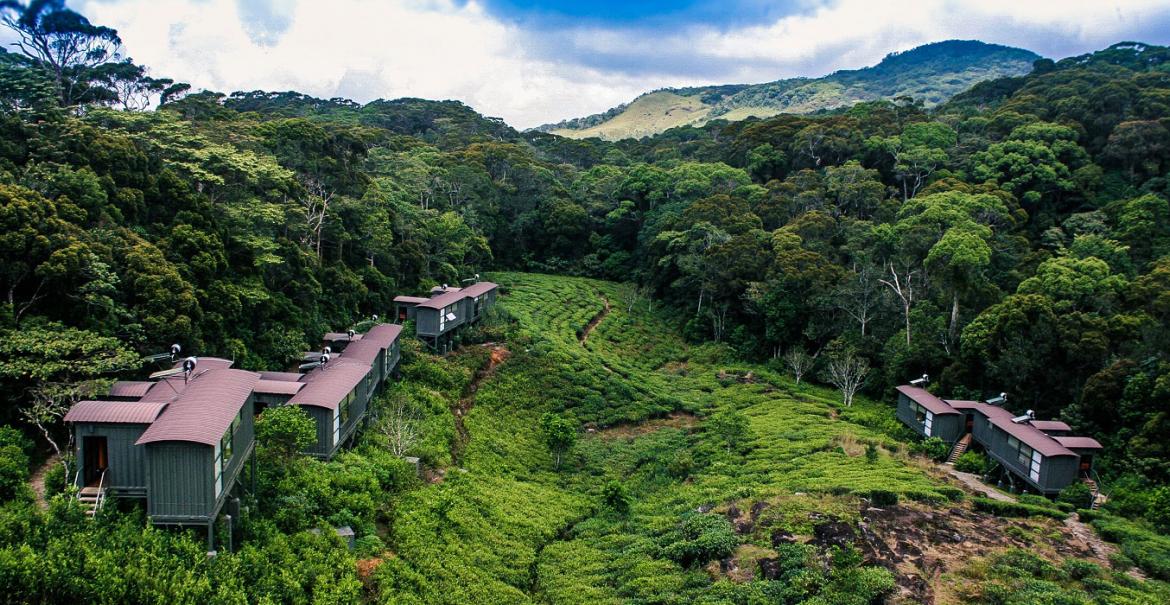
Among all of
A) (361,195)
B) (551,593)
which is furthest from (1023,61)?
(551,593)

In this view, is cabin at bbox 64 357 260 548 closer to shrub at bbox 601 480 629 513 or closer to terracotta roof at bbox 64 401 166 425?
terracotta roof at bbox 64 401 166 425

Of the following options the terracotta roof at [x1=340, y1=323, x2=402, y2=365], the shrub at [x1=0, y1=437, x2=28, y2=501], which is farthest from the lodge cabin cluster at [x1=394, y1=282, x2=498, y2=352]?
the shrub at [x1=0, y1=437, x2=28, y2=501]

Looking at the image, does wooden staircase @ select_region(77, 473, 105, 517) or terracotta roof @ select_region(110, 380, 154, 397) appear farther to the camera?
terracotta roof @ select_region(110, 380, 154, 397)

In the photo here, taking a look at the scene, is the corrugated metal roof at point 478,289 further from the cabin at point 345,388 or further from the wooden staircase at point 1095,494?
the wooden staircase at point 1095,494

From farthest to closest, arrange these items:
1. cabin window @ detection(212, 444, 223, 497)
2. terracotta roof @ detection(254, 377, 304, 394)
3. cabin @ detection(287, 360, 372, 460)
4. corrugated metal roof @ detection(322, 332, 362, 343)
Answer: 1. corrugated metal roof @ detection(322, 332, 362, 343)
2. terracotta roof @ detection(254, 377, 304, 394)
3. cabin @ detection(287, 360, 372, 460)
4. cabin window @ detection(212, 444, 223, 497)

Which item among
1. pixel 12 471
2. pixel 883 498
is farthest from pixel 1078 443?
pixel 12 471

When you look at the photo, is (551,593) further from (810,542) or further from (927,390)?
(927,390)
